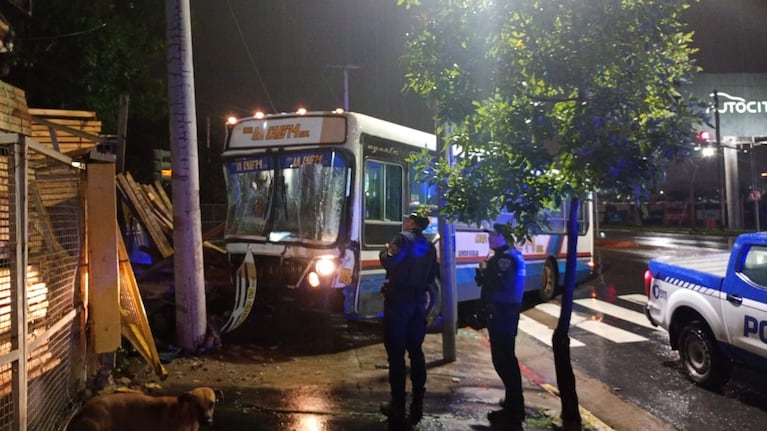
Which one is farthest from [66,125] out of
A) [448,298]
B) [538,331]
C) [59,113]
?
[538,331]

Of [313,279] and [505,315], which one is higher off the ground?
[313,279]

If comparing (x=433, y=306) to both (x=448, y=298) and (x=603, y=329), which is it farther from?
(x=603, y=329)

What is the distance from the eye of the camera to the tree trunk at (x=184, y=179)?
23.6 ft

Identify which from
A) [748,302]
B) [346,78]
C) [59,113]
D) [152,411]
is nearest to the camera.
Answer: [152,411]

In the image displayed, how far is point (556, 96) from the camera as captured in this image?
17.5 feet

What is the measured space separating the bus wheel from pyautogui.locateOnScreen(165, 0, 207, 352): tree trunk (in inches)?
325

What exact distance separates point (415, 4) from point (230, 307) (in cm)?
533

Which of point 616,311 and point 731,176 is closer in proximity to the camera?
point 616,311

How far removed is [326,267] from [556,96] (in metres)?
3.89

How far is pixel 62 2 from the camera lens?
12891mm

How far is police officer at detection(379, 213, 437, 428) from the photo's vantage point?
5402mm

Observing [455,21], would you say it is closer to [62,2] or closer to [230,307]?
[230,307]

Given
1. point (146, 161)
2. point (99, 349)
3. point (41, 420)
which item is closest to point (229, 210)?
point (99, 349)

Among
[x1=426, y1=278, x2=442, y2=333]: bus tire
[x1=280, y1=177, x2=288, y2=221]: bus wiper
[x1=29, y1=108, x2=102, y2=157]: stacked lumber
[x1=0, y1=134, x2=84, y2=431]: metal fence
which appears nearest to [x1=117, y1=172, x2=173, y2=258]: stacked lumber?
[x1=29, y1=108, x2=102, y2=157]: stacked lumber
